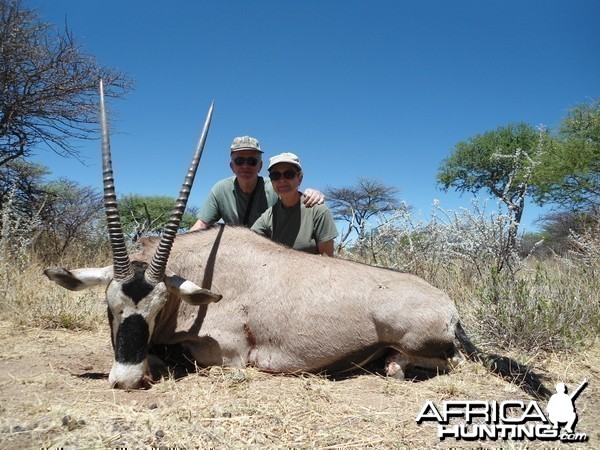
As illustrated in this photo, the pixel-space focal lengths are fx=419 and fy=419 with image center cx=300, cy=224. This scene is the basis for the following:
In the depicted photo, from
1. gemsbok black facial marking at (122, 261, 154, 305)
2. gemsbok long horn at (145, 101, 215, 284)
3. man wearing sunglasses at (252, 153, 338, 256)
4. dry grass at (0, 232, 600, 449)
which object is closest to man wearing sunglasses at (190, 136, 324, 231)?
man wearing sunglasses at (252, 153, 338, 256)

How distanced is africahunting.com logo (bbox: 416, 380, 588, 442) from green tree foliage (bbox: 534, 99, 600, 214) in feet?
35.9

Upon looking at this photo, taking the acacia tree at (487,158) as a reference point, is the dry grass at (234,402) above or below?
below

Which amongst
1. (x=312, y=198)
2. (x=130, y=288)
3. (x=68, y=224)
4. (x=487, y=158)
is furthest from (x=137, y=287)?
(x=487, y=158)

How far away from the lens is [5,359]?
320 centimetres

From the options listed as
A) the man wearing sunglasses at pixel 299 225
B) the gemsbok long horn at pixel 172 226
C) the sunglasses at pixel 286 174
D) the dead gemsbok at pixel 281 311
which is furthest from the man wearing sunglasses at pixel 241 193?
the dead gemsbok at pixel 281 311

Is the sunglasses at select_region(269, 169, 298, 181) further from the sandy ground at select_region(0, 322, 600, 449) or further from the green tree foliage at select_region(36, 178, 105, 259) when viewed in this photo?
the green tree foliage at select_region(36, 178, 105, 259)

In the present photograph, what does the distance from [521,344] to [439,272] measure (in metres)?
2.28

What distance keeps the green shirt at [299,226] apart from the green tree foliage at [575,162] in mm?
9792

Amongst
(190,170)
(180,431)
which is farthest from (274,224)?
(180,431)

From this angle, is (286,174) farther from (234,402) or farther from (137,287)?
(234,402)

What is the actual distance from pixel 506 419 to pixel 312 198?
305 cm

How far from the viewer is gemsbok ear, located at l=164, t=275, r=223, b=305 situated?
9.50ft

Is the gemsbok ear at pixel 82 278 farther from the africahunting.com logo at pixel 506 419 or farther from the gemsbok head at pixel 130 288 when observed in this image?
the africahunting.com logo at pixel 506 419

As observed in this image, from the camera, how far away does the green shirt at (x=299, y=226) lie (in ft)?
16.0
